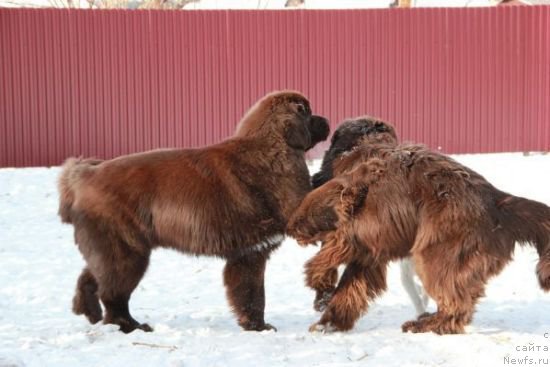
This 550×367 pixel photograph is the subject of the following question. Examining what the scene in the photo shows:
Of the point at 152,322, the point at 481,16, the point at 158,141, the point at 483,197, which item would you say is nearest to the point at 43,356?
the point at 152,322

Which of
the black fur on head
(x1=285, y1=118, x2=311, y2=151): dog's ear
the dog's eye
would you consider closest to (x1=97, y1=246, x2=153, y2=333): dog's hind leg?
(x1=285, y1=118, x2=311, y2=151): dog's ear

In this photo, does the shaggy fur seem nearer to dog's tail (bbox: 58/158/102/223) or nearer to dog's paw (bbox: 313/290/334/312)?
dog's paw (bbox: 313/290/334/312)

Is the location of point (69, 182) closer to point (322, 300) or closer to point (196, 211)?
point (196, 211)

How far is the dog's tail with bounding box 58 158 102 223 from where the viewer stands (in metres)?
6.12

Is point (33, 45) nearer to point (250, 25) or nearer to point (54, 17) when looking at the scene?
point (54, 17)

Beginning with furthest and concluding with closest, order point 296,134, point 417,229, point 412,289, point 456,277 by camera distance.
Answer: point 412,289, point 296,134, point 417,229, point 456,277

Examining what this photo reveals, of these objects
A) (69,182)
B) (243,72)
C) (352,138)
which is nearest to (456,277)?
(352,138)

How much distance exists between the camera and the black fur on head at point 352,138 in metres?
6.30

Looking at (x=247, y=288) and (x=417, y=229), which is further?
(x=247, y=288)

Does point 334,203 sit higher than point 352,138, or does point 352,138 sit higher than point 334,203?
point 352,138

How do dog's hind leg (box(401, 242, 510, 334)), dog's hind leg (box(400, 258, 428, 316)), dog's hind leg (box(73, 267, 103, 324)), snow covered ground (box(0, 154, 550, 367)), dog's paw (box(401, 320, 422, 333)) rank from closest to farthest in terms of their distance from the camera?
snow covered ground (box(0, 154, 550, 367)) < dog's hind leg (box(401, 242, 510, 334)) < dog's paw (box(401, 320, 422, 333)) < dog's hind leg (box(73, 267, 103, 324)) < dog's hind leg (box(400, 258, 428, 316))

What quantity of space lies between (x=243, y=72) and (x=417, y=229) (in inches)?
401

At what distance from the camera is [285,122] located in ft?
20.1

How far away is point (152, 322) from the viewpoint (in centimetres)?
648
